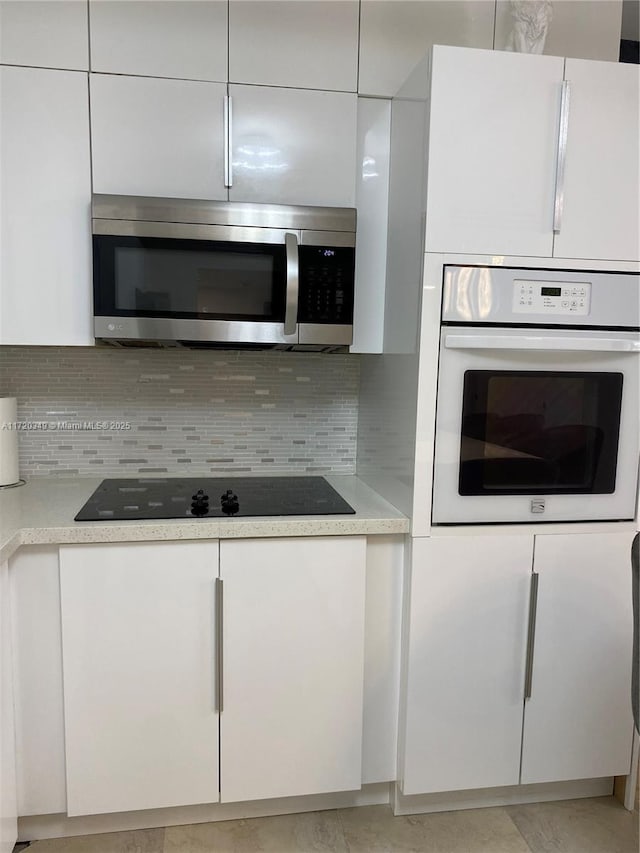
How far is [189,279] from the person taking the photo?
1.73 meters

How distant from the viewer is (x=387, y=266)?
189cm

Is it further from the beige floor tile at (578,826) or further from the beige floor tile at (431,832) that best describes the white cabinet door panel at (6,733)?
the beige floor tile at (578,826)

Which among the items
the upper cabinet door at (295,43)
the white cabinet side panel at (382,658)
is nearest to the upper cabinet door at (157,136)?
the upper cabinet door at (295,43)

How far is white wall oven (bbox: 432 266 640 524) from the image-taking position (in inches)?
→ 63.3

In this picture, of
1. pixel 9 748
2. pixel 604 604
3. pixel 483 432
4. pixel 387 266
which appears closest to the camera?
pixel 9 748

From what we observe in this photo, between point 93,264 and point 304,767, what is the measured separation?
1.46 meters

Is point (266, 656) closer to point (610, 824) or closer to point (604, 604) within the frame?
point (604, 604)

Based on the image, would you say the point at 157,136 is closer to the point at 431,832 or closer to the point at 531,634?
the point at 531,634

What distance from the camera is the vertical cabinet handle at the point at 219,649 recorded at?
1606 mm

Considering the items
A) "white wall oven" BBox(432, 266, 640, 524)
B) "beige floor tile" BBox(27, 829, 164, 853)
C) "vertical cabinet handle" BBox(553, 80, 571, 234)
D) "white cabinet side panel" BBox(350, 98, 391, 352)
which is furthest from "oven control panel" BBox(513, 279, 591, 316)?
"beige floor tile" BBox(27, 829, 164, 853)

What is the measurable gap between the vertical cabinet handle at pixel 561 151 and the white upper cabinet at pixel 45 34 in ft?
4.05

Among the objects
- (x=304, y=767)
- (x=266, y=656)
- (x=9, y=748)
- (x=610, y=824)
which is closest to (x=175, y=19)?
(x=266, y=656)

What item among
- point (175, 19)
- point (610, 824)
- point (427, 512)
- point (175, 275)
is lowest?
point (610, 824)

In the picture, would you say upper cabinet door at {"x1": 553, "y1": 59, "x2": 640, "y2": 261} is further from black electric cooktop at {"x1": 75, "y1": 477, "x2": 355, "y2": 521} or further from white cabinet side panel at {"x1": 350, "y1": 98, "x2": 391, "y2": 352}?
black electric cooktop at {"x1": 75, "y1": 477, "x2": 355, "y2": 521}
